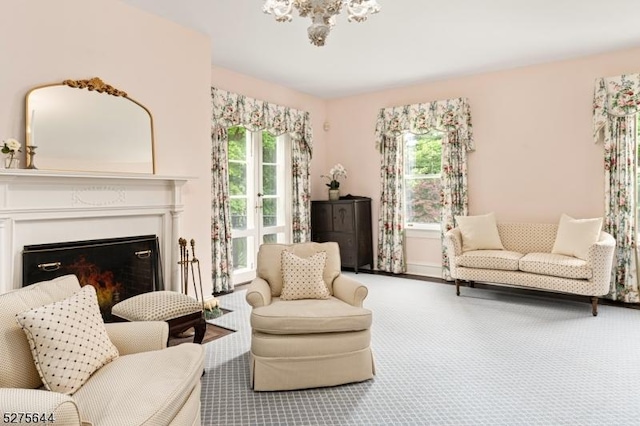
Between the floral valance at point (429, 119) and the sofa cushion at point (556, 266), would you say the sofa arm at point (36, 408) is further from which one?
the floral valance at point (429, 119)

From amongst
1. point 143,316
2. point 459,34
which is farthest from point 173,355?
point 459,34

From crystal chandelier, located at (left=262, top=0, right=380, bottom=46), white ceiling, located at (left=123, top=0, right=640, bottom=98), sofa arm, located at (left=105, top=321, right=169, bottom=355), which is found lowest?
sofa arm, located at (left=105, top=321, right=169, bottom=355)

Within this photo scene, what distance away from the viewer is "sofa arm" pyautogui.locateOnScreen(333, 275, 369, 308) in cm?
273

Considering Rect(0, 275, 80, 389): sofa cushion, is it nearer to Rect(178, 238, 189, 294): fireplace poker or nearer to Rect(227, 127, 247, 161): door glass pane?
Rect(178, 238, 189, 294): fireplace poker

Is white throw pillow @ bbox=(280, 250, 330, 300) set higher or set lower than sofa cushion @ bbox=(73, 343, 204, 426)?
higher

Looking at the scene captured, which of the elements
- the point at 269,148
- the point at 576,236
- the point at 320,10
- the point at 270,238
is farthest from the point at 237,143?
the point at 576,236

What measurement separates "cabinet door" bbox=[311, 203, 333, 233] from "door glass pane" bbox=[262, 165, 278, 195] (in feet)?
2.39

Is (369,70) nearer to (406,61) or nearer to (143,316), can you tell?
(406,61)

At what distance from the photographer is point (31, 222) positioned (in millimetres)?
2709

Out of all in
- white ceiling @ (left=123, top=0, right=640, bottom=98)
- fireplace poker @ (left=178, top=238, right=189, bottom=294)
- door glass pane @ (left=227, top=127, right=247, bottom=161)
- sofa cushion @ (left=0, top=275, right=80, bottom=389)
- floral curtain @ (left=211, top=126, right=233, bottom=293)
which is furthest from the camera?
door glass pane @ (left=227, top=127, right=247, bottom=161)

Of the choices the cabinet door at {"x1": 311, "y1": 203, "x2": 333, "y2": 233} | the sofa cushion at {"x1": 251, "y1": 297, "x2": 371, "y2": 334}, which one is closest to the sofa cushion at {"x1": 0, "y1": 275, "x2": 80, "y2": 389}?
the sofa cushion at {"x1": 251, "y1": 297, "x2": 371, "y2": 334}

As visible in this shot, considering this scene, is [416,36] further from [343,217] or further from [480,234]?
[343,217]

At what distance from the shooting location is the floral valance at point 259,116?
A: 461cm

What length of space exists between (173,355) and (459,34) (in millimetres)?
3733
